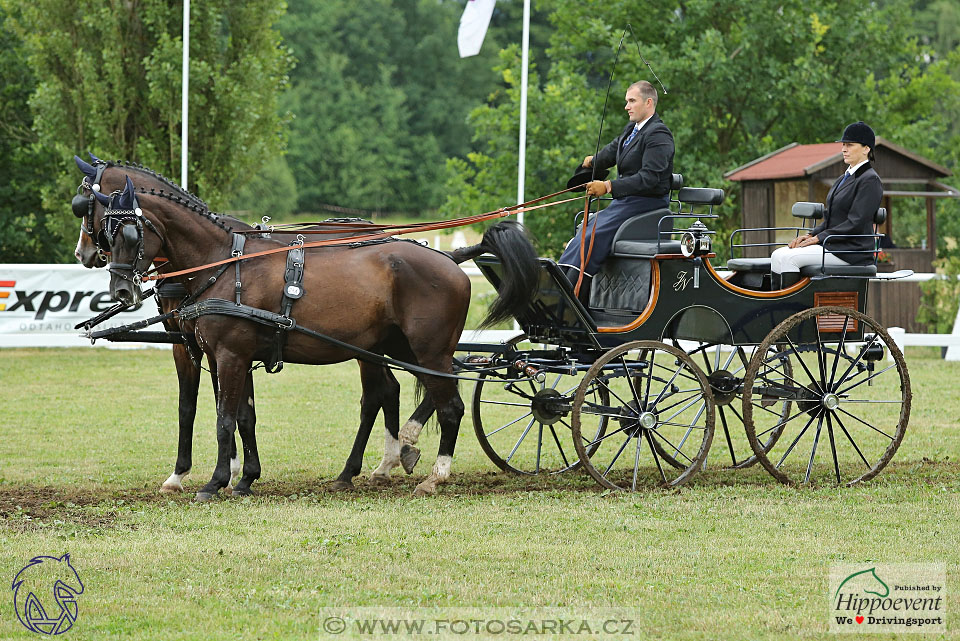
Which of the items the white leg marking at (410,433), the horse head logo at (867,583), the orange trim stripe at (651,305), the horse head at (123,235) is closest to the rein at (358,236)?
the horse head at (123,235)

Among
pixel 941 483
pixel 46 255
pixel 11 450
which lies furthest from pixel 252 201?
pixel 941 483

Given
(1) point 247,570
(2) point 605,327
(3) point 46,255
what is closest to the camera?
(1) point 247,570

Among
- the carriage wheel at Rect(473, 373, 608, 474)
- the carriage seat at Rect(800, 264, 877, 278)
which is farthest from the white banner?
the carriage seat at Rect(800, 264, 877, 278)

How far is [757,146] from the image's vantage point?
22.9 metres

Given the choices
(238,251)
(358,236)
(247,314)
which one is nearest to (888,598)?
(247,314)

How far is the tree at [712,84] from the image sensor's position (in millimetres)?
21578

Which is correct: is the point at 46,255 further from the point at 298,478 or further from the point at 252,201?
the point at 252,201

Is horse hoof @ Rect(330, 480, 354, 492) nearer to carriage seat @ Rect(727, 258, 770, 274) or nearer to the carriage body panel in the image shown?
the carriage body panel

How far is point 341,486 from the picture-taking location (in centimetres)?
802

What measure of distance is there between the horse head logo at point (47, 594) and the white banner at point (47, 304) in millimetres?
9736

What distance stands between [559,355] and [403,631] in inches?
145

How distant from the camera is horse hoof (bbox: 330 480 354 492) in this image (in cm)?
798

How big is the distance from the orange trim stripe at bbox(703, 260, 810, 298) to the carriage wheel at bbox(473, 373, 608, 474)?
3.79 feet

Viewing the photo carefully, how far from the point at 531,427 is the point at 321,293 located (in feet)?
9.91
